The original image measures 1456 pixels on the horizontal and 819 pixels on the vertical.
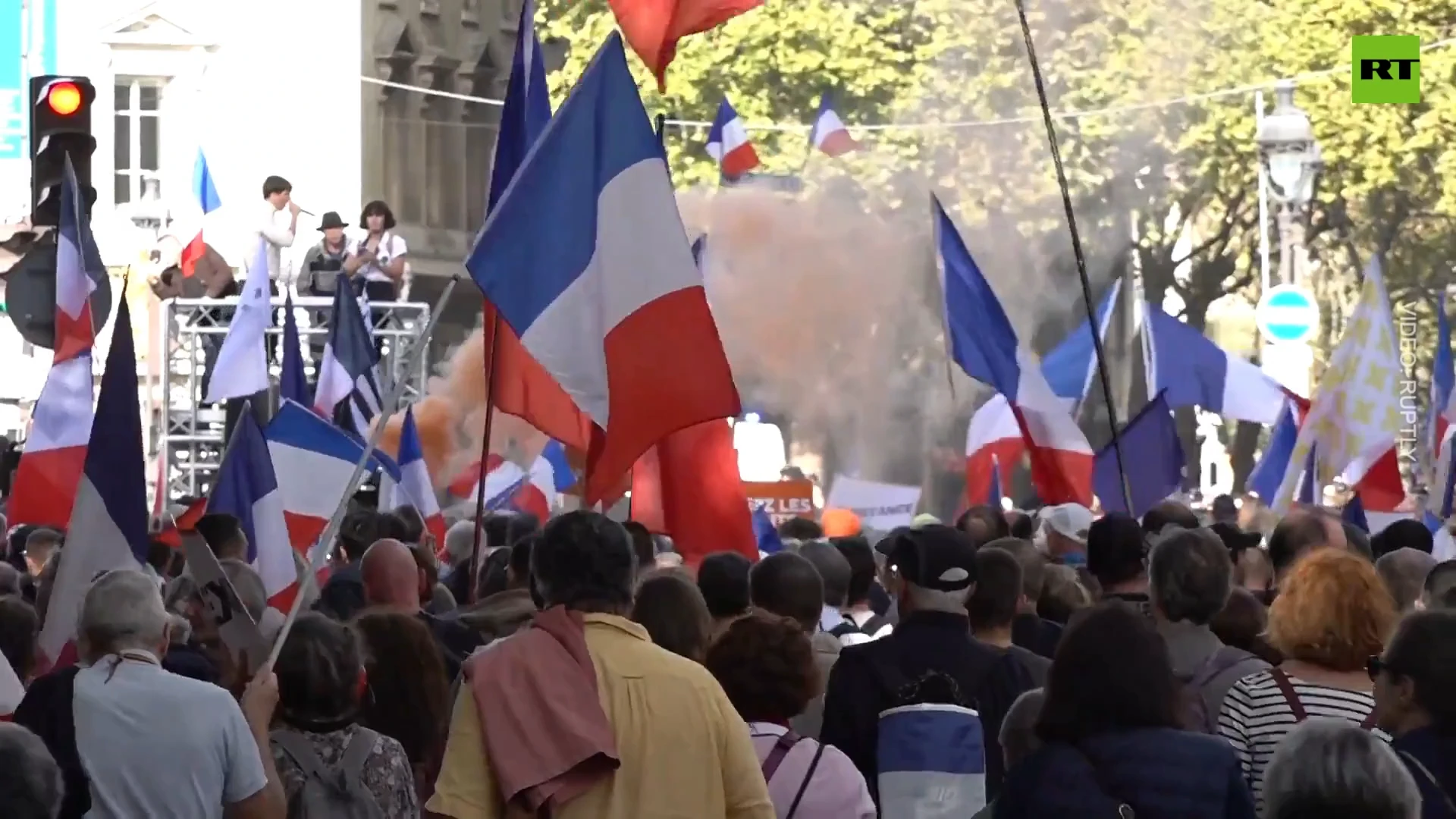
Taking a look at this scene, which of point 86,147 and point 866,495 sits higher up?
point 86,147

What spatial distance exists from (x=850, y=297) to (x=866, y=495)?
2308cm

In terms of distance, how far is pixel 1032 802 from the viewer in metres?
5.59

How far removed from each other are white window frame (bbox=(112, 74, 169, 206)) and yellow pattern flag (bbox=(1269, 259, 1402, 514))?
88.6 feet

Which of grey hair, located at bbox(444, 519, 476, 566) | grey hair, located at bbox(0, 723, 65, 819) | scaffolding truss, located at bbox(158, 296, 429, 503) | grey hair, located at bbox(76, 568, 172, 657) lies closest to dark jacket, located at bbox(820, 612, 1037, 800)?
grey hair, located at bbox(76, 568, 172, 657)

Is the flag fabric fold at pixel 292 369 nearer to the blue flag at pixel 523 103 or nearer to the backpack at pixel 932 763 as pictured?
the blue flag at pixel 523 103

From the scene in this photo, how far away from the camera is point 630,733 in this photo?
584cm

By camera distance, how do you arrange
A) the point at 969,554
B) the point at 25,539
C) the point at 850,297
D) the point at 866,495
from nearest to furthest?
the point at 969,554, the point at 25,539, the point at 866,495, the point at 850,297

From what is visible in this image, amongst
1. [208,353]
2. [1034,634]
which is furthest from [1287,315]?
[1034,634]

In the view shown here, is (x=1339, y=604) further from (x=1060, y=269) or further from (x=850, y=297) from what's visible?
(x=1060, y=269)

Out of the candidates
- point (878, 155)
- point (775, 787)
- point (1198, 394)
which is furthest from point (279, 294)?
point (878, 155)

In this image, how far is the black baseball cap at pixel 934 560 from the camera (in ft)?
25.0

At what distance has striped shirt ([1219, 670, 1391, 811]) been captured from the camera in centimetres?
699

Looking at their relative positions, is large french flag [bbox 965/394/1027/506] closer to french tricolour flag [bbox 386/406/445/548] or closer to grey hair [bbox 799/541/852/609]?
french tricolour flag [bbox 386/406/445/548]

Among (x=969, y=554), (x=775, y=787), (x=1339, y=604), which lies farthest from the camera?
(x=969, y=554)
